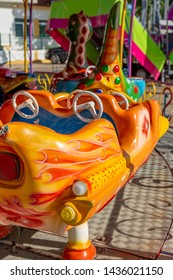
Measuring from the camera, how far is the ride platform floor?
9.11 feet

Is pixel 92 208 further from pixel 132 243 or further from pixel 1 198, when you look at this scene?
pixel 132 243

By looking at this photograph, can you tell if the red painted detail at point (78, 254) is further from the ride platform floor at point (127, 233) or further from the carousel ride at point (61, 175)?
the ride platform floor at point (127, 233)

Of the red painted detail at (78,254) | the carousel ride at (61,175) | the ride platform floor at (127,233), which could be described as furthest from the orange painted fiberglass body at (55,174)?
the ride platform floor at (127,233)

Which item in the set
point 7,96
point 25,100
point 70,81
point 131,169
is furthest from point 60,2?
point 131,169

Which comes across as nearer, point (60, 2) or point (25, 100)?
point (25, 100)

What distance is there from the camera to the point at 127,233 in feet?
10.1

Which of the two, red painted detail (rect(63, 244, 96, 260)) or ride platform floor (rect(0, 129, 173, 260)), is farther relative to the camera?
ride platform floor (rect(0, 129, 173, 260))

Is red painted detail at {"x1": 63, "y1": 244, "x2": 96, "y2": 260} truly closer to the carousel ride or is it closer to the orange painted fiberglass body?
the carousel ride

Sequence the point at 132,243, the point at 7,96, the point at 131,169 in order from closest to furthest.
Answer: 1. the point at 131,169
2. the point at 132,243
3. the point at 7,96

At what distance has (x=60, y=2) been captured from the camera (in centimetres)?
1038

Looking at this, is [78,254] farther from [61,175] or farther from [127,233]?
[127,233]

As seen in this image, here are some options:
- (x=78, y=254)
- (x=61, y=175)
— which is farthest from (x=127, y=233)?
(x=61, y=175)

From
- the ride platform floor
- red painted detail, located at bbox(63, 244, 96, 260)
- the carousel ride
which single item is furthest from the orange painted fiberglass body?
the ride platform floor

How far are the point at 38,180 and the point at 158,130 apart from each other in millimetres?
1549
